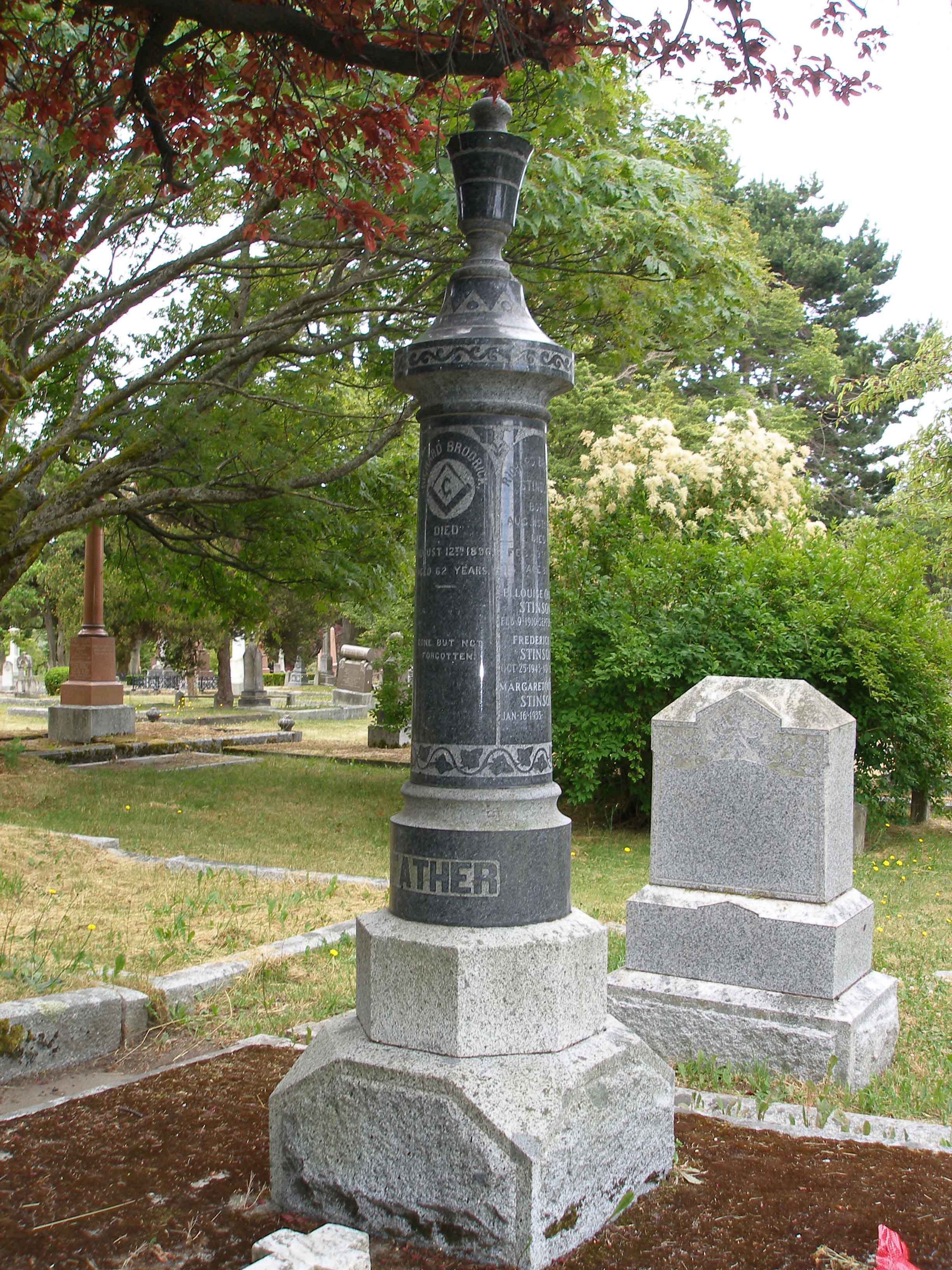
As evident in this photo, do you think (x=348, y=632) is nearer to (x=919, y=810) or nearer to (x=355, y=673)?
(x=355, y=673)

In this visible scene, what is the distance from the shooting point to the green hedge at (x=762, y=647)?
→ 12.1 m

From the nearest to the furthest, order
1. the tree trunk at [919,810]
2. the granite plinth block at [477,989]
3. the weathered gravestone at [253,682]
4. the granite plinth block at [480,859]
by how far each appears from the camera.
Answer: the granite plinth block at [477,989] < the granite plinth block at [480,859] < the tree trunk at [919,810] < the weathered gravestone at [253,682]

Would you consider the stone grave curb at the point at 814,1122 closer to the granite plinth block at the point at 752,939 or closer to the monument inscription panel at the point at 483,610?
the granite plinth block at the point at 752,939

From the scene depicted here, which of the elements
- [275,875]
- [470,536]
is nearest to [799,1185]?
[470,536]

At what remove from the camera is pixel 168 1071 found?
4641 mm

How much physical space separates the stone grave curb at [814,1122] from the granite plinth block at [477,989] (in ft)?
2.75

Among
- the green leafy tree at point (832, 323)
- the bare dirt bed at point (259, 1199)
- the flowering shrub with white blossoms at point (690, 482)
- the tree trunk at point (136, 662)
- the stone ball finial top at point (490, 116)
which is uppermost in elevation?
the green leafy tree at point (832, 323)

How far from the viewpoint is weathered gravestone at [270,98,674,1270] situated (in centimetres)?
325

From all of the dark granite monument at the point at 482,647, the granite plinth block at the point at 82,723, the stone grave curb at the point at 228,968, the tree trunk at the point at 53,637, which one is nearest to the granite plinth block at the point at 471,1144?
the dark granite monument at the point at 482,647

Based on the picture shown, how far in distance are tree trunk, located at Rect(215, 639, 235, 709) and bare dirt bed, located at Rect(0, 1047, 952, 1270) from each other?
29.4 meters

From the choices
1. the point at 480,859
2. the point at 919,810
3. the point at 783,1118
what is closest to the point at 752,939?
the point at 783,1118

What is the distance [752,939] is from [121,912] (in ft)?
12.9

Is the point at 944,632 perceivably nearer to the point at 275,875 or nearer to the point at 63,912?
the point at 275,875

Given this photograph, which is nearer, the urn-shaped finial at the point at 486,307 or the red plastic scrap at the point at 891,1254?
the red plastic scrap at the point at 891,1254
